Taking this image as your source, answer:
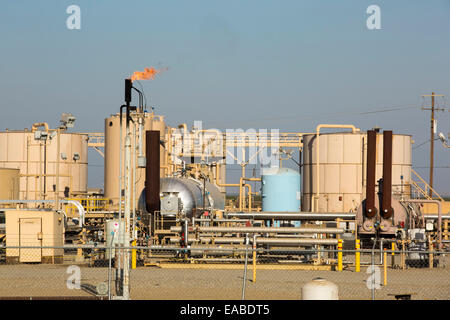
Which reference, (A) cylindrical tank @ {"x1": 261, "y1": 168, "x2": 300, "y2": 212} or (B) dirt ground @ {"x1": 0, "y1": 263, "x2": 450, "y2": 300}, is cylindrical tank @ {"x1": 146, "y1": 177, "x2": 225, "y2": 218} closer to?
(B) dirt ground @ {"x1": 0, "y1": 263, "x2": 450, "y2": 300}

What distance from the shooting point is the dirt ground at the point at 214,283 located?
19.5 metres

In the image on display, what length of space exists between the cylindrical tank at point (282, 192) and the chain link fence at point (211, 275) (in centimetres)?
791

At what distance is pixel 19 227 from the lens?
28203 mm

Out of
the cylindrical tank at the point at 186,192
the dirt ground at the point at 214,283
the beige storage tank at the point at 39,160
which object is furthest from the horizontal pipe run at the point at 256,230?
the beige storage tank at the point at 39,160

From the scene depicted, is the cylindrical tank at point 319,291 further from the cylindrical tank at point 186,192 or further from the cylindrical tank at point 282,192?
the cylindrical tank at point 282,192

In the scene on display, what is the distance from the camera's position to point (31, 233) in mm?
28250

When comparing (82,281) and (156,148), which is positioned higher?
(156,148)

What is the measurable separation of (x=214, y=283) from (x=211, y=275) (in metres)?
2.52

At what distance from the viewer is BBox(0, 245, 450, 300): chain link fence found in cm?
1920

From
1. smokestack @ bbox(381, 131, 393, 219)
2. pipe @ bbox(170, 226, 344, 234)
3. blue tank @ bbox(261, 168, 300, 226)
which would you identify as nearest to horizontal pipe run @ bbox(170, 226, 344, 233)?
pipe @ bbox(170, 226, 344, 234)

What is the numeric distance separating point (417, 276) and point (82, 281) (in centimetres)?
1166

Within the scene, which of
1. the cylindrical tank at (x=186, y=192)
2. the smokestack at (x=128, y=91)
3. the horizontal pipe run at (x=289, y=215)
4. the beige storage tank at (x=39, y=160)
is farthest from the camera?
the beige storage tank at (x=39, y=160)
